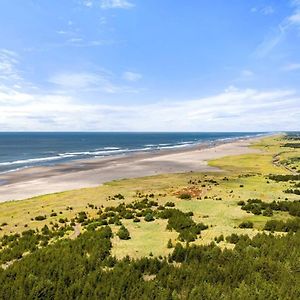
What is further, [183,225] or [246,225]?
[246,225]

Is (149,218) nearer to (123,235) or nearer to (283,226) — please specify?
(123,235)

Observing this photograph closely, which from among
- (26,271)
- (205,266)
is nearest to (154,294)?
(205,266)

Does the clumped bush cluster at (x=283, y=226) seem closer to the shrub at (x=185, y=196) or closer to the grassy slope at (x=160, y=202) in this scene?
the grassy slope at (x=160, y=202)

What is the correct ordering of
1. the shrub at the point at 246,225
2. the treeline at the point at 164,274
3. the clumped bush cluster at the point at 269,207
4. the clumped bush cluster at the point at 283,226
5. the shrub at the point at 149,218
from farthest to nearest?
the clumped bush cluster at the point at 269,207, the shrub at the point at 149,218, the shrub at the point at 246,225, the clumped bush cluster at the point at 283,226, the treeline at the point at 164,274

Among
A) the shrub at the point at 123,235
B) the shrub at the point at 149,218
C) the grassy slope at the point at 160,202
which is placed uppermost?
the shrub at the point at 123,235

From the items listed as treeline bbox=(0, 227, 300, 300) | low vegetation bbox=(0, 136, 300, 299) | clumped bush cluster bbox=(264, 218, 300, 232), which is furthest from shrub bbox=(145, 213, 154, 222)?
clumped bush cluster bbox=(264, 218, 300, 232)

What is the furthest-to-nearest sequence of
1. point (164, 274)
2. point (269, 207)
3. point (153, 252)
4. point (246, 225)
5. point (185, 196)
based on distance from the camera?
point (185, 196) → point (269, 207) → point (246, 225) → point (153, 252) → point (164, 274)

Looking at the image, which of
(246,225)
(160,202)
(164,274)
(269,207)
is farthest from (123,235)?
(269,207)

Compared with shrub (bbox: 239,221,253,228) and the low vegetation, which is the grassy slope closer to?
the low vegetation

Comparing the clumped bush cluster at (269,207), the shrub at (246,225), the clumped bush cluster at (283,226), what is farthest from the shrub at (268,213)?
the shrub at (246,225)
